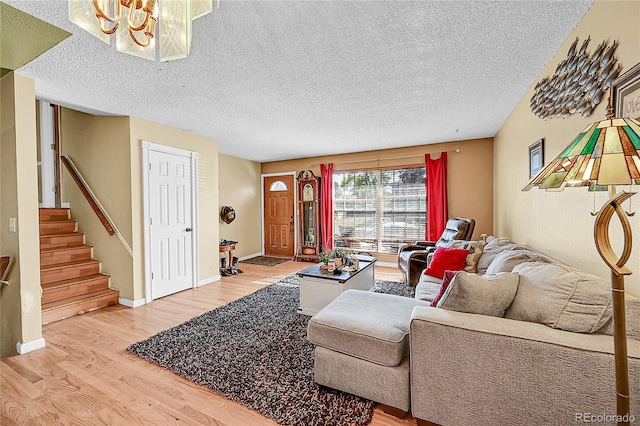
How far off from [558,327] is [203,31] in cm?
Answer: 260

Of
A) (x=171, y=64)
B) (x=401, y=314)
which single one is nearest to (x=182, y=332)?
(x=401, y=314)

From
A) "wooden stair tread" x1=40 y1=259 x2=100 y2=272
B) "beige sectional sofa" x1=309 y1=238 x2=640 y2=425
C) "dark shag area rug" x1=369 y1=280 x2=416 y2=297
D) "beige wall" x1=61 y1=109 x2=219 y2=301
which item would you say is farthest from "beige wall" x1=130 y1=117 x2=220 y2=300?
"beige sectional sofa" x1=309 y1=238 x2=640 y2=425

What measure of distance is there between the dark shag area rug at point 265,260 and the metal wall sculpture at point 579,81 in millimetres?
5056

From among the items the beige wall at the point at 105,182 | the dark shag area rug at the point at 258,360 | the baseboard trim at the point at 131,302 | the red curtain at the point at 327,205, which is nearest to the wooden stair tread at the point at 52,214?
the beige wall at the point at 105,182

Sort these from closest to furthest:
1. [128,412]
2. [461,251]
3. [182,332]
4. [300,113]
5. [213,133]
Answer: [128,412] < [182,332] < [461,251] < [300,113] < [213,133]

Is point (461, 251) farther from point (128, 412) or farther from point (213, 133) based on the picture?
point (213, 133)

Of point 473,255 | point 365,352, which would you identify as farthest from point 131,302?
point 473,255

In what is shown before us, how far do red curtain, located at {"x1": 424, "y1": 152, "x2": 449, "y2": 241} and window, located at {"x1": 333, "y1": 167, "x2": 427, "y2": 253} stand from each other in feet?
0.59

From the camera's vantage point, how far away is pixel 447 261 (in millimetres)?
2943

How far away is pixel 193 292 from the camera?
3.95m

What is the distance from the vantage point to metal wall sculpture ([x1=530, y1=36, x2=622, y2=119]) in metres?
1.49

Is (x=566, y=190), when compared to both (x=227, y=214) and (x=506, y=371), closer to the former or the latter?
(x=506, y=371)

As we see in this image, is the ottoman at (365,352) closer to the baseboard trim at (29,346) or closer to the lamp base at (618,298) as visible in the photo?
the lamp base at (618,298)

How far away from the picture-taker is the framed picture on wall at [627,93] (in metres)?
1.26
